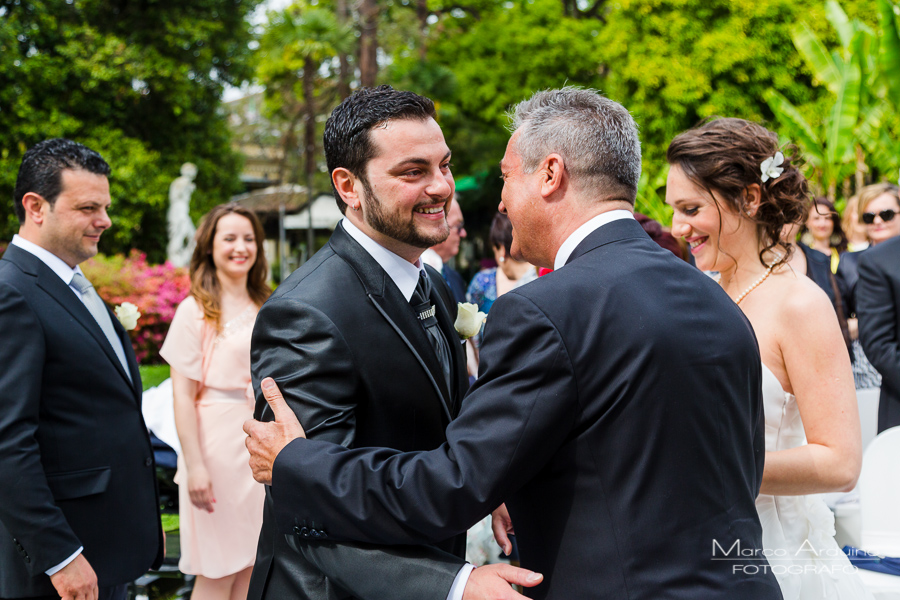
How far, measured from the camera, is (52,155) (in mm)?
3229

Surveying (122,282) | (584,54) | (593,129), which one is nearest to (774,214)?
(593,129)

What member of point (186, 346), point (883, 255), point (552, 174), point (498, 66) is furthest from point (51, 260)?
point (498, 66)

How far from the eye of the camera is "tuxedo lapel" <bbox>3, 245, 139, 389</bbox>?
289 centimetres

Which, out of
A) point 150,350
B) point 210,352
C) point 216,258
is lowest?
point 150,350

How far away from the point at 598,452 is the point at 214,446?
3078mm

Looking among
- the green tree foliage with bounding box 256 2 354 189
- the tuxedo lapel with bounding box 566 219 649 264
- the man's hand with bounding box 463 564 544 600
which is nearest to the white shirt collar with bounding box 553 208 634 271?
the tuxedo lapel with bounding box 566 219 649 264

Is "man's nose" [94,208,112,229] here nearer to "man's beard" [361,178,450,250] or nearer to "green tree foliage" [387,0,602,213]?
"man's beard" [361,178,450,250]

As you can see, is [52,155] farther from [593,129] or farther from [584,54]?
[584,54]

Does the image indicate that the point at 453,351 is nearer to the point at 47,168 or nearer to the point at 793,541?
the point at 793,541

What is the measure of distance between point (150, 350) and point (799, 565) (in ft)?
33.1

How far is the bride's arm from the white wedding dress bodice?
0.35ft

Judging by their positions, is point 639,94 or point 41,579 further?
point 639,94

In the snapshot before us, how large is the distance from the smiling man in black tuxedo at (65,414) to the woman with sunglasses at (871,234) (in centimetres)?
526

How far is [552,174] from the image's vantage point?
73.3 inches
